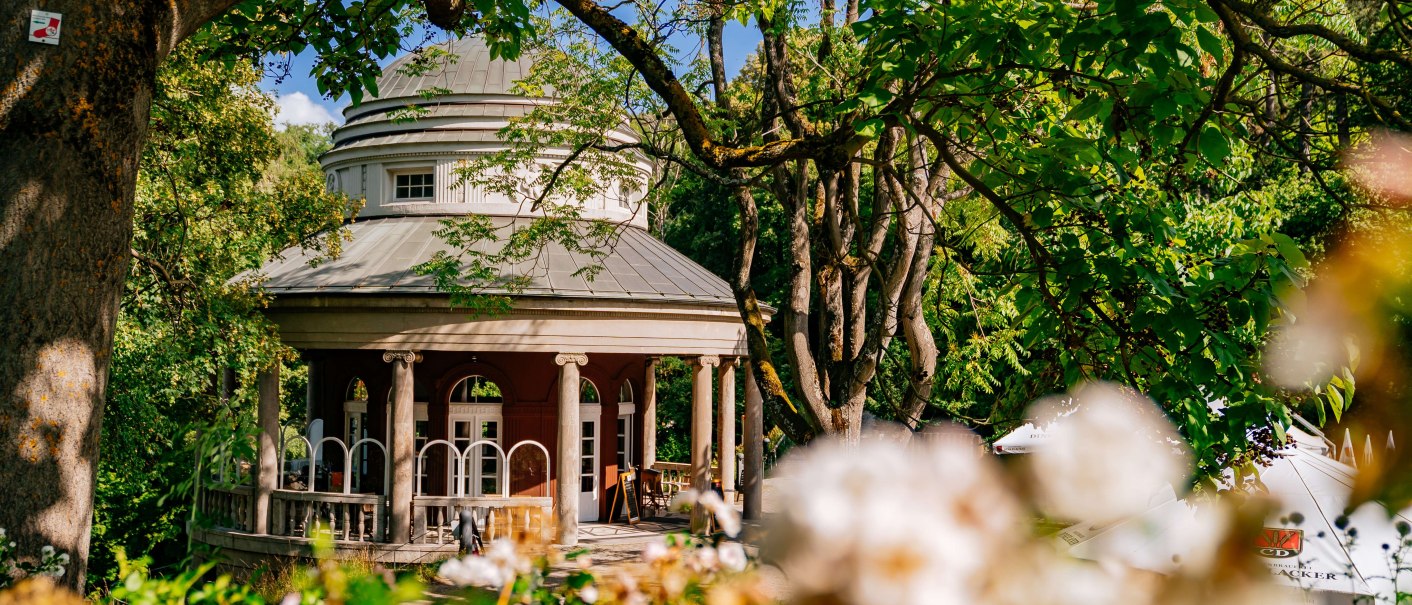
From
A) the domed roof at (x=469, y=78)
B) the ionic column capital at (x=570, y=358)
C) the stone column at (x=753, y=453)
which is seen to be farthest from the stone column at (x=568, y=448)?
the domed roof at (x=469, y=78)

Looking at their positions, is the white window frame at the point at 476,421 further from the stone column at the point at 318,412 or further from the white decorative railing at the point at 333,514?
the stone column at the point at 318,412

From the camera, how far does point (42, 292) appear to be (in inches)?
167

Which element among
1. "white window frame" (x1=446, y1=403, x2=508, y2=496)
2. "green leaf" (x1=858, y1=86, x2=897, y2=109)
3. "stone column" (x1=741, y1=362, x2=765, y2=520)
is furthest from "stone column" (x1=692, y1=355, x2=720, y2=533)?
"green leaf" (x1=858, y1=86, x2=897, y2=109)

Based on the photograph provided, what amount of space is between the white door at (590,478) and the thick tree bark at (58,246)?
16.2 m

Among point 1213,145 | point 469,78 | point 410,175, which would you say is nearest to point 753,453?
point 410,175

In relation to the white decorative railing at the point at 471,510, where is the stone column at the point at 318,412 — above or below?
above

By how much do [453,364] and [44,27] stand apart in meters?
16.2

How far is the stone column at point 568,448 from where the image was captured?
17.2 m

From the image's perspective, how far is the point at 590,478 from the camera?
20.7 metres

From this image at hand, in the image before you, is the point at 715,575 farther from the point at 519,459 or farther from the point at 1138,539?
the point at 519,459

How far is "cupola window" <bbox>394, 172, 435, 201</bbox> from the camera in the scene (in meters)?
22.6

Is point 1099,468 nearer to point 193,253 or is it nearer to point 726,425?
point 193,253

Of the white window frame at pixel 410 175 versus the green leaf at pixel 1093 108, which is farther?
the white window frame at pixel 410 175

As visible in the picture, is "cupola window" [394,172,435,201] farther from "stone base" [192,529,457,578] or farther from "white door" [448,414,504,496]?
"stone base" [192,529,457,578]
